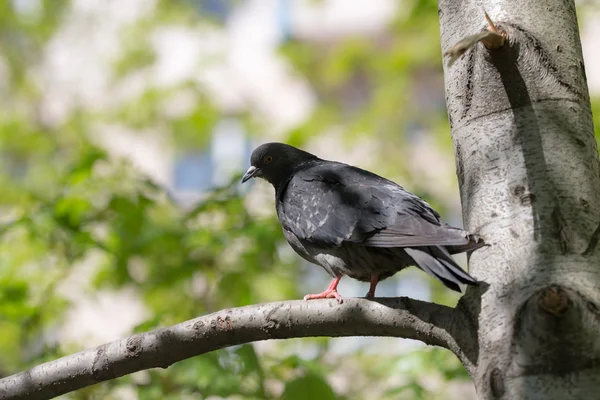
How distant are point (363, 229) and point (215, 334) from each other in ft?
2.54

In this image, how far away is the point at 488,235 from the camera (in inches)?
79.4

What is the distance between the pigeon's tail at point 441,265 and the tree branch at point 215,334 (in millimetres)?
136

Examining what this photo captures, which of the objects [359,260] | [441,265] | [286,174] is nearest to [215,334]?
[441,265]

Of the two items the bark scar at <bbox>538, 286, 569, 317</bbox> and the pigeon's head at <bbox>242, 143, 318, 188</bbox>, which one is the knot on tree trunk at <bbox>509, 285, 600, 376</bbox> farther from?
the pigeon's head at <bbox>242, 143, 318, 188</bbox>

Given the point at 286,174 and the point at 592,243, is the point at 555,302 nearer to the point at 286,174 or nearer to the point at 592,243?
the point at 592,243

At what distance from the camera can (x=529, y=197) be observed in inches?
77.4

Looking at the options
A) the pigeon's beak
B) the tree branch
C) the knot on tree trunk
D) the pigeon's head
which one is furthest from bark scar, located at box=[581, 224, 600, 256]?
the pigeon's beak

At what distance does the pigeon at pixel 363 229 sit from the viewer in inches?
88.6

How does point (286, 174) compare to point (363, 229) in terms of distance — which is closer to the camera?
point (363, 229)

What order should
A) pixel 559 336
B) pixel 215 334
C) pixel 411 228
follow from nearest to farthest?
pixel 559 336
pixel 215 334
pixel 411 228

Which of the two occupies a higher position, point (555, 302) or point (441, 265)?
point (441, 265)

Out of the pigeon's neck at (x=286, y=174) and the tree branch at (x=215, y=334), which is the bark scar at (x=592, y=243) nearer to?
the tree branch at (x=215, y=334)

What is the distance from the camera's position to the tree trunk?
1.71 metres

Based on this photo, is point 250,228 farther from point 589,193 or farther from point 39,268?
point 589,193
